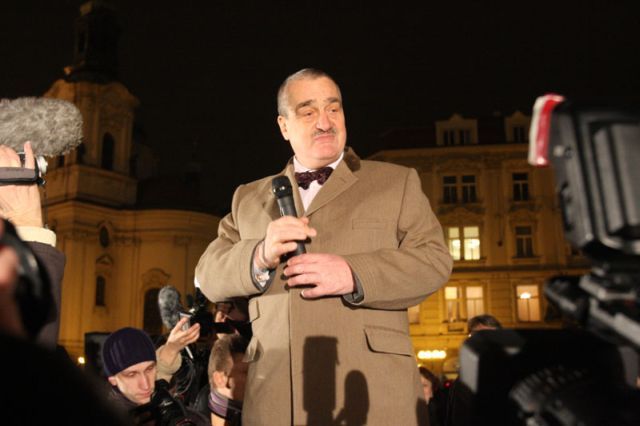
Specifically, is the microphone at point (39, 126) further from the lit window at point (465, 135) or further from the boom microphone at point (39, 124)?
the lit window at point (465, 135)

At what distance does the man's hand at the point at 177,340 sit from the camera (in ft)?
17.3

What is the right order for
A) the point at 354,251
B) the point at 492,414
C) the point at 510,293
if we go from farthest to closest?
1. the point at 510,293
2. the point at 354,251
3. the point at 492,414

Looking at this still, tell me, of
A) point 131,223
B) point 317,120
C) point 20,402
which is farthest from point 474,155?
point 20,402

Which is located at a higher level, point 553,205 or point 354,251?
point 553,205

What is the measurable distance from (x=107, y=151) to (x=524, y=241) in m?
27.7

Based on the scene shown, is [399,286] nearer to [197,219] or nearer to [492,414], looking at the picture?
[492,414]

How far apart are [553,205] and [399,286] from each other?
35161 millimetres

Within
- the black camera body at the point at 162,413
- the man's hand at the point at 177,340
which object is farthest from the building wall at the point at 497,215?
the black camera body at the point at 162,413

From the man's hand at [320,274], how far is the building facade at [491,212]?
3199 centimetres

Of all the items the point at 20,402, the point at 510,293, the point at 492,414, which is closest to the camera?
the point at 20,402

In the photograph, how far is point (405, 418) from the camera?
8.10ft

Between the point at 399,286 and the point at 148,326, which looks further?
the point at 148,326

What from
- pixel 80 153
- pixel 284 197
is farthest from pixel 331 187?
pixel 80 153

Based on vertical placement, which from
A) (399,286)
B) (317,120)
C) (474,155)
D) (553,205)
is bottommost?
(399,286)
